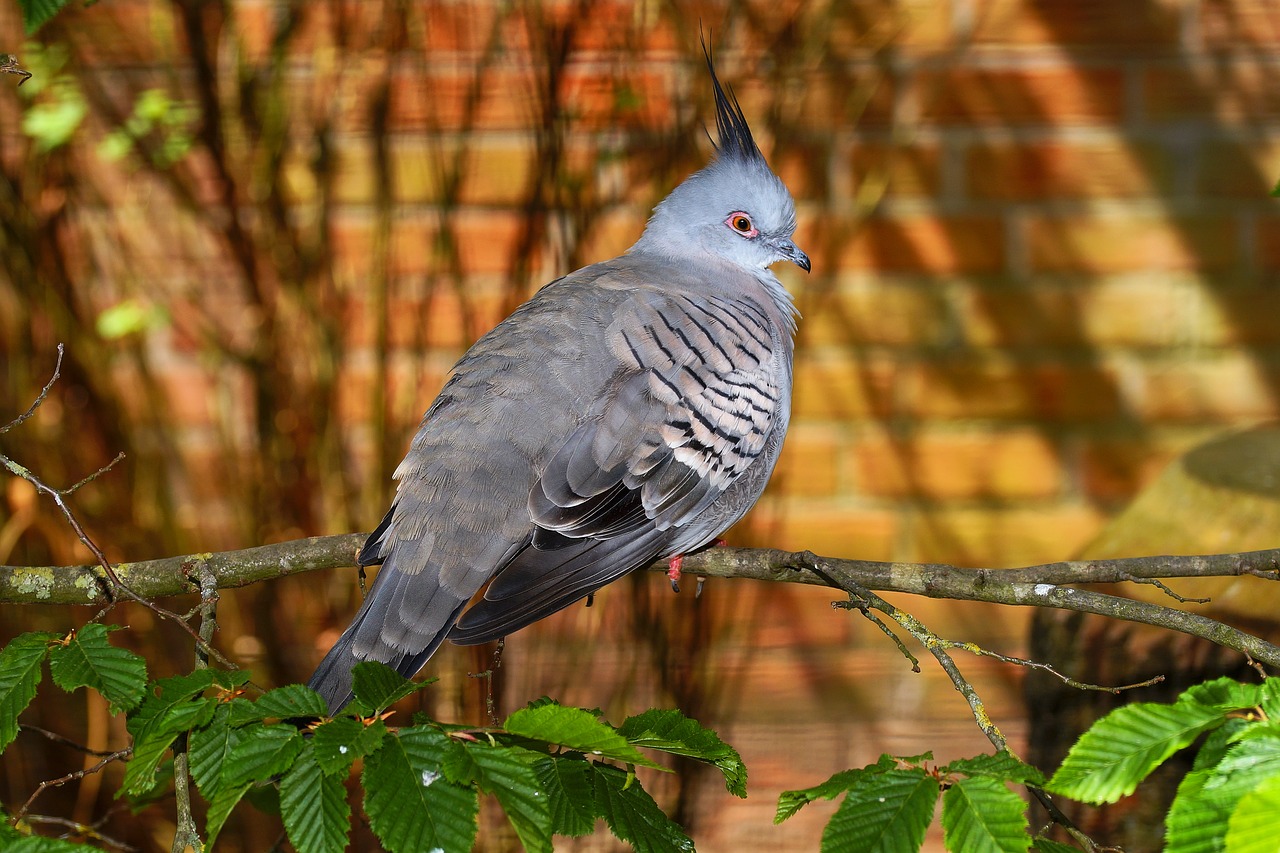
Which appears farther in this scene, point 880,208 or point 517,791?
point 880,208

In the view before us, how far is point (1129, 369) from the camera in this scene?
321 cm

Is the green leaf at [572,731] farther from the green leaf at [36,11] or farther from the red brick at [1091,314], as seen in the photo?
the red brick at [1091,314]

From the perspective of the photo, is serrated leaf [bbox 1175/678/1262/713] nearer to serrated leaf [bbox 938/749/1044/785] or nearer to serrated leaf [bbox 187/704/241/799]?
serrated leaf [bbox 938/749/1044/785]

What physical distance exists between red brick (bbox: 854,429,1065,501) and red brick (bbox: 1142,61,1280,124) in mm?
955

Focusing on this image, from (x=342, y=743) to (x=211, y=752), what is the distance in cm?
19

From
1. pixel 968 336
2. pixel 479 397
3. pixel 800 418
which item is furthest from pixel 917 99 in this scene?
pixel 479 397

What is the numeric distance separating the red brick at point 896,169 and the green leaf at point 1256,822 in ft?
8.02

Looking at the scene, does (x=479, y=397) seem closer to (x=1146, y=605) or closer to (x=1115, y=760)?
(x=1146, y=605)

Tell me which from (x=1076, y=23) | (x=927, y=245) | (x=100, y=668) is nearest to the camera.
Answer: (x=100, y=668)

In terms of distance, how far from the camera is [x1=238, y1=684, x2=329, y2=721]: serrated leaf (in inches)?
42.6

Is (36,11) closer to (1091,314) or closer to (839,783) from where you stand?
(839,783)

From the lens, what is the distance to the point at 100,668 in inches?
46.1

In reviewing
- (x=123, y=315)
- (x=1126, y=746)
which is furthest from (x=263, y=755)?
(x=123, y=315)

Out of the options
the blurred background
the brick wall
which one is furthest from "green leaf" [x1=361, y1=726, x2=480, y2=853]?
the brick wall
